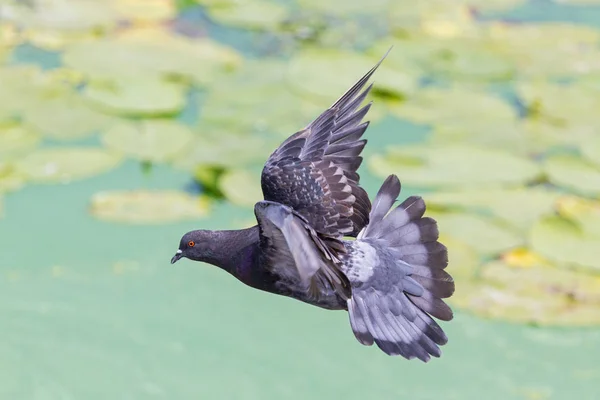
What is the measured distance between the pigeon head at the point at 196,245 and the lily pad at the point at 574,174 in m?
2.91

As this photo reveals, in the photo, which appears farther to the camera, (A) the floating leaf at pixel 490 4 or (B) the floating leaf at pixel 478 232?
(A) the floating leaf at pixel 490 4

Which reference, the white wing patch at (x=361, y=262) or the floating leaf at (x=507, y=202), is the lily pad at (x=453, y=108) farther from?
the white wing patch at (x=361, y=262)

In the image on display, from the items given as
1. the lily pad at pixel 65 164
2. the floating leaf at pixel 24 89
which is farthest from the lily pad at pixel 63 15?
the lily pad at pixel 65 164

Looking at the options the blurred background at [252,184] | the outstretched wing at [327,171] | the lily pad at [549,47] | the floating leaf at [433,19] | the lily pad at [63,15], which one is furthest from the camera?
the floating leaf at [433,19]

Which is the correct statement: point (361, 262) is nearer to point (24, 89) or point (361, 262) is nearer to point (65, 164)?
point (65, 164)

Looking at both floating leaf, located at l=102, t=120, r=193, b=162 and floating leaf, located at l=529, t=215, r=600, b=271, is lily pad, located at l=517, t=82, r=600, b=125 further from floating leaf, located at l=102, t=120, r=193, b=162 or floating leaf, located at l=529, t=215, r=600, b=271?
floating leaf, located at l=102, t=120, r=193, b=162

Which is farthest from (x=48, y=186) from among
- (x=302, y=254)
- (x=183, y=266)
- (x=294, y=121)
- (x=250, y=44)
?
(x=302, y=254)

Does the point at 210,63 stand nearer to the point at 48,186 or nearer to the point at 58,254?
the point at 48,186

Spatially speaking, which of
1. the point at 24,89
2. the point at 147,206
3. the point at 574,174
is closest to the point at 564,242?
the point at 574,174

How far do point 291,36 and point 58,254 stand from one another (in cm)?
315

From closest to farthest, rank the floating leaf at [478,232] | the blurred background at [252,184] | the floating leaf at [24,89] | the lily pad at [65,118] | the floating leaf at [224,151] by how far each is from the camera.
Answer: the blurred background at [252,184]
the floating leaf at [478,232]
the floating leaf at [224,151]
the lily pad at [65,118]
the floating leaf at [24,89]

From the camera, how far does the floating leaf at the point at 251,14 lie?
8109 millimetres

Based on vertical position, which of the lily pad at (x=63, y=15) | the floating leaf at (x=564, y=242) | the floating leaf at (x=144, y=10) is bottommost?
the lily pad at (x=63, y=15)

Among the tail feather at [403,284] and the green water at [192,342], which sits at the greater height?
the tail feather at [403,284]
